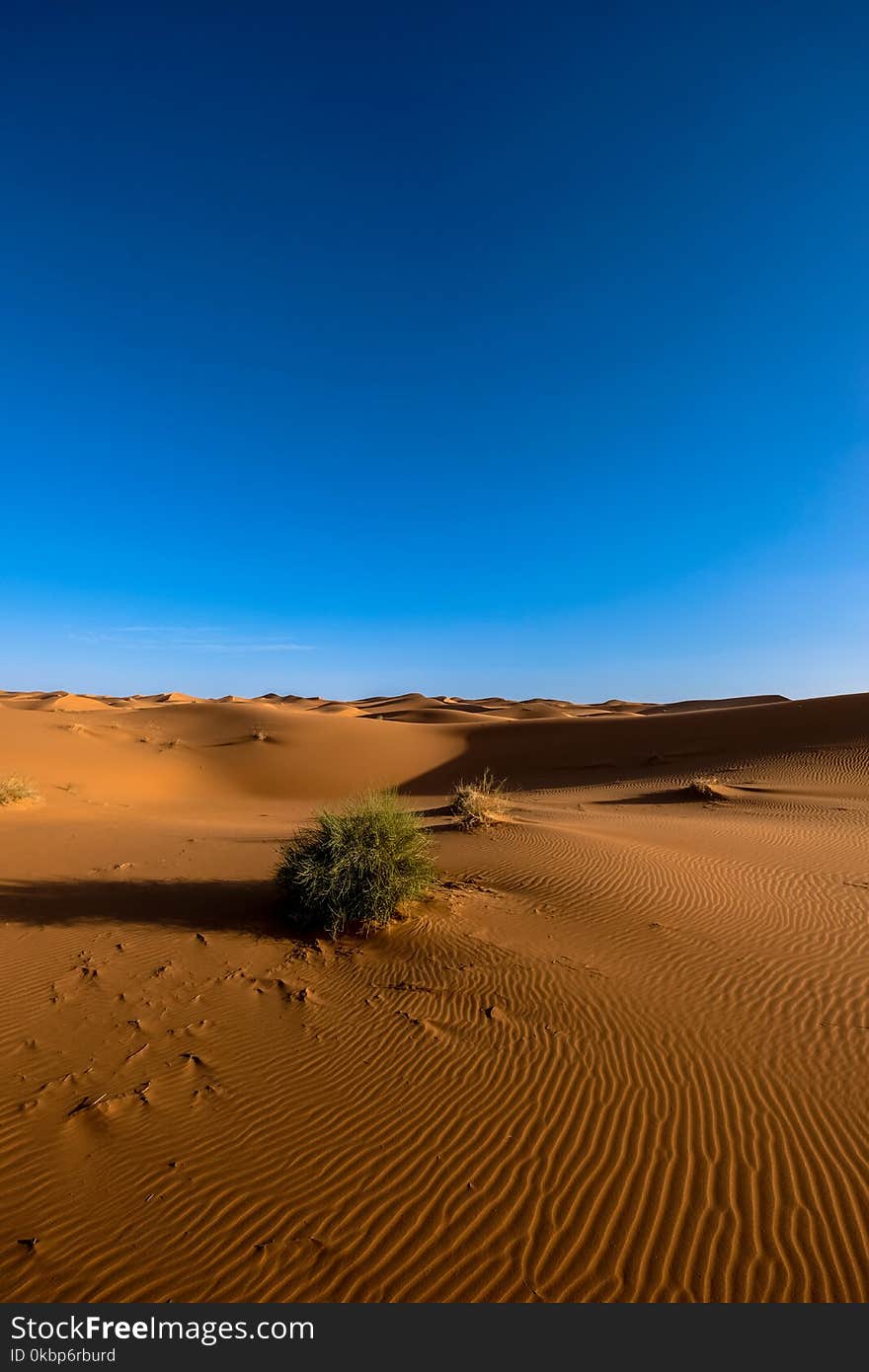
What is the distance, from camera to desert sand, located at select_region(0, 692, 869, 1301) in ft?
10.0

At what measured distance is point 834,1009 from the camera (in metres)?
5.45

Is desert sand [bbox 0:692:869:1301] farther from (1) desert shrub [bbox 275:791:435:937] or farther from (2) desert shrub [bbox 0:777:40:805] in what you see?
(2) desert shrub [bbox 0:777:40:805]

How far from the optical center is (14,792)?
15.4 m

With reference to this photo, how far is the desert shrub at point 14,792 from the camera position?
15.1 m

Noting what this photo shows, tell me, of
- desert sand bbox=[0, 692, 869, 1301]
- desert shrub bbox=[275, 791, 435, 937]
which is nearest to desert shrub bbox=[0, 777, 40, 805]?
desert sand bbox=[0, 692, 869, 1301]

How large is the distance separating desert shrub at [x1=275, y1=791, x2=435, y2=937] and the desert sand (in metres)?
0.31

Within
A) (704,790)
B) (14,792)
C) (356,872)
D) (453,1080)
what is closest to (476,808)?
(356,872)

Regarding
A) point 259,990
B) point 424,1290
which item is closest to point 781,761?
point 259,990

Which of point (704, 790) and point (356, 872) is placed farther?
point (704, 790)

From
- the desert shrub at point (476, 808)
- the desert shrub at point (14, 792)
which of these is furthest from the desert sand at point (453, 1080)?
the desert shrub at point (14, 792)

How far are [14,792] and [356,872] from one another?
12499mm

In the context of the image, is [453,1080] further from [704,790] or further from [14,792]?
[14,792]

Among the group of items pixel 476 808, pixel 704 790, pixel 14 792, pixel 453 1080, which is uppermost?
pixel 14 792

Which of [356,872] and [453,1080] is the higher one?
[356,872]
